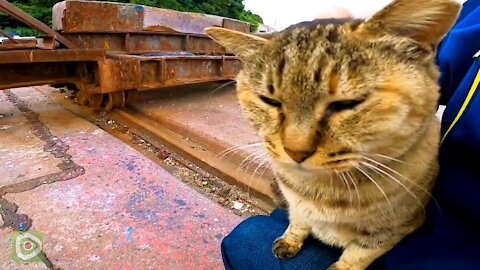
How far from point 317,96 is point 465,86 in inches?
13.3

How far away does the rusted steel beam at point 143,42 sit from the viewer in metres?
2.76

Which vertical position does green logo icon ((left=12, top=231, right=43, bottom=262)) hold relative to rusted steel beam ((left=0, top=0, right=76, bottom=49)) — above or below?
below

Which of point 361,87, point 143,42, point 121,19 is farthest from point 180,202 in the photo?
point 143,42

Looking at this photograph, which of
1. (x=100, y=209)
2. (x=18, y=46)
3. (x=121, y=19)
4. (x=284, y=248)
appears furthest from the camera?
(x=121, y=19)

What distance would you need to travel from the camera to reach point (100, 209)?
1.42 meters

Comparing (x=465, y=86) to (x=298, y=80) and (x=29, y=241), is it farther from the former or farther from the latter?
(x=29, y=241)

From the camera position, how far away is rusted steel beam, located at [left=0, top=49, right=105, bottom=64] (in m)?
2.10

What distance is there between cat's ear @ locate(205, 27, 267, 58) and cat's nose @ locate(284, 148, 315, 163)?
28 cm

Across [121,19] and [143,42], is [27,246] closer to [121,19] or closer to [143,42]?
[121,19]

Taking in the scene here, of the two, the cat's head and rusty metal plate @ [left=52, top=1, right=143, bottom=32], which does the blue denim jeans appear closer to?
the cat's head

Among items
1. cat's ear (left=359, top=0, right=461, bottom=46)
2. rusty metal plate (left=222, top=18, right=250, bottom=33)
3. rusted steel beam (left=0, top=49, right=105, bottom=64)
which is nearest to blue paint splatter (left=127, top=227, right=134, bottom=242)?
cat's ear (left=359, top=0, right=461, bottom=46)

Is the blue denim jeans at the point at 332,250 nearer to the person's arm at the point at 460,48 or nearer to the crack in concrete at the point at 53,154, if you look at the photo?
the person's arm at the point at 460,48

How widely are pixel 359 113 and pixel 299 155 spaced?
134 millimetres

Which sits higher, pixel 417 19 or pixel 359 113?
pixel 417 19
